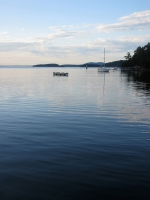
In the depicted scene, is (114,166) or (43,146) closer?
(114,166)

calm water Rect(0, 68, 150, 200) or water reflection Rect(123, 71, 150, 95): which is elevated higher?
water reflection Rect(123, 71, 150, 95)

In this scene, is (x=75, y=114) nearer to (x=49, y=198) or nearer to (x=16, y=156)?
(x=16, y=156)

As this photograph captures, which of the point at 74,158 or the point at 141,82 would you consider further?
the point at 141,82

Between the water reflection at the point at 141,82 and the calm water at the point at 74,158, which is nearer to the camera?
the calm water at the point at 74,158

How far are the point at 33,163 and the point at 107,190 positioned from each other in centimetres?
425

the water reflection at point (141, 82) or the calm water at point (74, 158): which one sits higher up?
the water reflection at point (141, 82)

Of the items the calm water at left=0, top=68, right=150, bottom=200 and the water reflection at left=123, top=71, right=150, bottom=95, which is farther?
the water reflection at left=123, top=71, right=150, bottom=95

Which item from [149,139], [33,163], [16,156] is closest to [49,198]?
[33,163]

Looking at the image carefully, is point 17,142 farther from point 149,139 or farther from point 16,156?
point 149,139

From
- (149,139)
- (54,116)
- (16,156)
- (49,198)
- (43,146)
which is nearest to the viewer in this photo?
(49,198)

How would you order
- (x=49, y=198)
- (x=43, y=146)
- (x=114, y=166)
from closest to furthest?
(x=49, y=198)
(x=114, y=166)
(x=43, y=146)

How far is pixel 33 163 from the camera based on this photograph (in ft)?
41.4

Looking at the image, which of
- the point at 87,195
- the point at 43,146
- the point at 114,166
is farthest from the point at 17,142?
the point at 87,195

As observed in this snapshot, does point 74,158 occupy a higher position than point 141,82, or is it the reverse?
point 141,82
